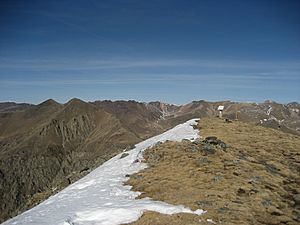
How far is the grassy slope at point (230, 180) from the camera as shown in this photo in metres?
16.9

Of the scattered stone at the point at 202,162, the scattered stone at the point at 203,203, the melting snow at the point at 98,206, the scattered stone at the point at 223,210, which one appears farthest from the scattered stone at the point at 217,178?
the melting snow at the point at 98,206

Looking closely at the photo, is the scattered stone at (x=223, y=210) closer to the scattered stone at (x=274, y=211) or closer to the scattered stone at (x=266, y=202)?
the scattered stone at (x=274, y=211)

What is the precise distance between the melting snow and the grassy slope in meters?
0.88

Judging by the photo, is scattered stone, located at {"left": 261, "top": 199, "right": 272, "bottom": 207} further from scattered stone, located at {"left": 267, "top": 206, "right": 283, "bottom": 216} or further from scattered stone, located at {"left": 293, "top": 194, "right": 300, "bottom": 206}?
scattered stone, located at {"left": 293, "top": 194, "right": 300, "bottom": 206}

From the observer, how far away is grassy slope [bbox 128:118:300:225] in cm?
1694

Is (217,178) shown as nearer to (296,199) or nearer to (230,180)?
(230,180)

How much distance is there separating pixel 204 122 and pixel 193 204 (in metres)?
25.1

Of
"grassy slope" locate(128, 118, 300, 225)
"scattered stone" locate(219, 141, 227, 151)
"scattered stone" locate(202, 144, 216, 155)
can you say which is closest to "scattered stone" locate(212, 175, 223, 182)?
"grassy slope" locate(128, 118, 300, 225)

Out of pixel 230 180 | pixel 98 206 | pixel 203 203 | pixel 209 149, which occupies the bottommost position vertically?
pixel 98 206

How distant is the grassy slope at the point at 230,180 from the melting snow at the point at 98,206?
88cm

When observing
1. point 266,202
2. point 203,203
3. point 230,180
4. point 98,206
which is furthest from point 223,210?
point 98,206

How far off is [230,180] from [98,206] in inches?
332

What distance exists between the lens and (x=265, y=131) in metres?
39.3

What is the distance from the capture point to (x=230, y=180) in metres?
21.9
